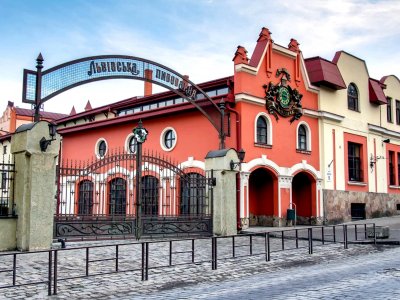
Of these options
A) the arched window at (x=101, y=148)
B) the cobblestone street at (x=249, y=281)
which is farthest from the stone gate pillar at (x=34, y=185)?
the arched window at (x=101, y=148)

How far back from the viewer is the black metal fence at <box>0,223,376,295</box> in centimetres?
815

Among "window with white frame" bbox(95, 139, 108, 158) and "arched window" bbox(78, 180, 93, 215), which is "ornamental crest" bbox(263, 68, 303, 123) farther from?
"window with white frame" bbox(95, 139, 108, 158)

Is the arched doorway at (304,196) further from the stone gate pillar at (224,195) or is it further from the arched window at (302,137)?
the stone gate pillar at (224,195)

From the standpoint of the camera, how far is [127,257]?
437 inches

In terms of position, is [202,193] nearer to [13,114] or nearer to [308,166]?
[308,166]

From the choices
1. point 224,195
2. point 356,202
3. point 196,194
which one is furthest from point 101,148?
point 356,202

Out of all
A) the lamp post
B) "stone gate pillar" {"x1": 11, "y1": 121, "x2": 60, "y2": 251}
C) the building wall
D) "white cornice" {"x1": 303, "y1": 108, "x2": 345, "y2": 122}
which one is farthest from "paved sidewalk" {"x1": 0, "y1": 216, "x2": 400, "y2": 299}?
"white cornice" {"x1": 303, "y1": 108, "x2": 345, "y2": 122}

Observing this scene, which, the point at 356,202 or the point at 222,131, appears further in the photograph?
the point at 356,202

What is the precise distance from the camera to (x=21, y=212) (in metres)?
12.2

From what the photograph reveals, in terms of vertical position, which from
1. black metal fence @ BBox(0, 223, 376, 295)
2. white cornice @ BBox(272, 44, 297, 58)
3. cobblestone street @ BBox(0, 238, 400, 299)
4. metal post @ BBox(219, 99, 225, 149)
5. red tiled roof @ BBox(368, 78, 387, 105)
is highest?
white cornice @ BBox(272, 44, 297, 58)

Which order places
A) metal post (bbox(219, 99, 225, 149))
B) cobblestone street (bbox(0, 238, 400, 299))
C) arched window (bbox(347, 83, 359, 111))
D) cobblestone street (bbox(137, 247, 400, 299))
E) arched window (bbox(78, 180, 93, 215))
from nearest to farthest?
cobblestone street (bbox(137, 247, 400, 299)) → cobblestone street (bbox(0, 238, 400, 299)) → arched window (bbox(78, 180, 93, 215)) → metal post (bbox(219, 99, 225, 149)) → arched window (bbox(347, 83, 359, 111))

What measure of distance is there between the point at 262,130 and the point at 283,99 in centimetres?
192

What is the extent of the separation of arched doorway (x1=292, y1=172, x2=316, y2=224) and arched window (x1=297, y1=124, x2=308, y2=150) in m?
1.29

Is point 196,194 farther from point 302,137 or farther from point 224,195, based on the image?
point 302,137
